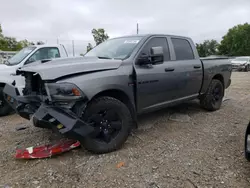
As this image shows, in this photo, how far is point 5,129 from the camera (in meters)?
4.63

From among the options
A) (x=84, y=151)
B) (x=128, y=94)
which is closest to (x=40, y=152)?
(x=84, y=151)

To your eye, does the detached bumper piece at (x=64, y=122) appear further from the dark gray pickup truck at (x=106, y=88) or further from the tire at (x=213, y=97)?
the tire at (x=213, y=97)

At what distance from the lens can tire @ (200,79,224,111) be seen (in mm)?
5480

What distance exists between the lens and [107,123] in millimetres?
3271

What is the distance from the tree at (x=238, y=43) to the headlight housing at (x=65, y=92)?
5022 centimetres

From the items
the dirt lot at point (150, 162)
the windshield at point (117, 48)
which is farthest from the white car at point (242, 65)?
the windshield at point (117, 48)

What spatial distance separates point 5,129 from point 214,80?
490 cm

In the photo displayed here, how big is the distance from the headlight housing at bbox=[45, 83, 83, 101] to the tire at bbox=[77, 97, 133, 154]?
268 mm

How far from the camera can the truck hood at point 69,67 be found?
9.57 ft

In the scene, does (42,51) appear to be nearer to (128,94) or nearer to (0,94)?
(0,94)

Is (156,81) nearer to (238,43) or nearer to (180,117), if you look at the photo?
(180,117)

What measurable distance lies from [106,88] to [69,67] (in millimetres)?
580

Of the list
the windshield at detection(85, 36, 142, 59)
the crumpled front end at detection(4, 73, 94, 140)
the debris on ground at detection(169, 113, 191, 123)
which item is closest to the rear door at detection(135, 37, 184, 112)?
the windshield at detection(85, 36, 142, 59)

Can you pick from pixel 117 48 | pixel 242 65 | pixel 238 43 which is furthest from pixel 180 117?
pixel 238 43
